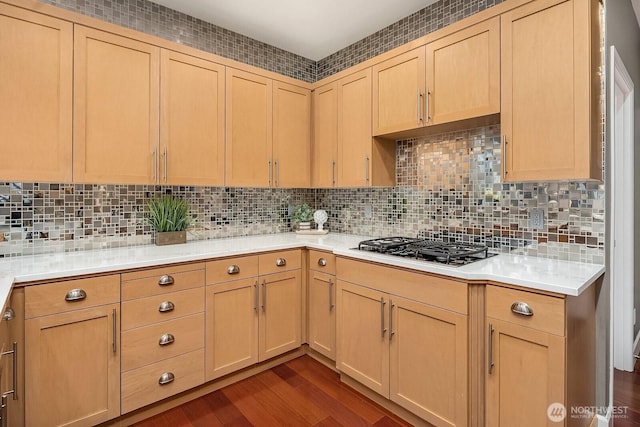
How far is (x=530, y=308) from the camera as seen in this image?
144 cm

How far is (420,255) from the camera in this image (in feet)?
6.33

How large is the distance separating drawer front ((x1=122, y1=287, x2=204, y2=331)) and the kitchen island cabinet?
61 millimetres

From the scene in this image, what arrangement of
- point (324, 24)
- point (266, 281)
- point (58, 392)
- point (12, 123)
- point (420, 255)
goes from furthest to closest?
1. point (324, 24)
2. point (266, 281)
3. point (420, 255)
4. point (12, 123)
5. point (58, 392)

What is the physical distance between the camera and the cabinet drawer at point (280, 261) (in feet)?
7.98

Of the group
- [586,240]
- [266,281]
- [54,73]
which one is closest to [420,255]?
[586,240]

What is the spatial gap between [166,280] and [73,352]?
1.79ft

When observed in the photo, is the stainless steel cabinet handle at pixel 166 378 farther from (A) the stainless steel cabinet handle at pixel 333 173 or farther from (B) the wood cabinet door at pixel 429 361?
(A) the stainless steel cabinet handle at pixel 333 173

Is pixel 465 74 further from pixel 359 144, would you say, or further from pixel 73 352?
pixel 73 352

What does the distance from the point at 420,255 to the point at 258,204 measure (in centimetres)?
175

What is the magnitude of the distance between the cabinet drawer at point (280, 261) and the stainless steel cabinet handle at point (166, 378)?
84 centimetres

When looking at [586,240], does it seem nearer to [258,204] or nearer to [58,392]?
[258,204]

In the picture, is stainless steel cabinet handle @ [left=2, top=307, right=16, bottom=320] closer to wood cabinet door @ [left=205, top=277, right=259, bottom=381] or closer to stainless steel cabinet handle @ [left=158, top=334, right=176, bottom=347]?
stainless steel cabinet handle @ [left=158, top=334, right=176, bottom=347]

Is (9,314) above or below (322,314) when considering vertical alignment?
above

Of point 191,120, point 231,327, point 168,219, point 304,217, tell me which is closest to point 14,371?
A: point 231,327
